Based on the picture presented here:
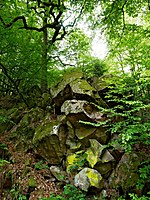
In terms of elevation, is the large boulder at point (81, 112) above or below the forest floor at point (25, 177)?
above

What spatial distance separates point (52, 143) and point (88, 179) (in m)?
1.24

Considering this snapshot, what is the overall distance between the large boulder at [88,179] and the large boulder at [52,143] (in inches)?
30.6

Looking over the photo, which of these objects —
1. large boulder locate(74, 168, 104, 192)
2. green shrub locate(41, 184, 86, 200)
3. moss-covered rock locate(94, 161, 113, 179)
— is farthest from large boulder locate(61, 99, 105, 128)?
green shrub locate(41, 184, 86, 200)

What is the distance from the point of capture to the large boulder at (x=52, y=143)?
468 cm

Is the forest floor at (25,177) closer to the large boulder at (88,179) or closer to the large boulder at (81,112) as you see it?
the large boulder at (88,179)

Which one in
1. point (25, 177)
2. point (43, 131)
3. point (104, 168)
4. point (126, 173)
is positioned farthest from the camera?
point (43, 131)

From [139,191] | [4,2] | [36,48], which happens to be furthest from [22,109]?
[139,191]

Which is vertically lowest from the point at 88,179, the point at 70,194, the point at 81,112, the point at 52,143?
the point at 70,194

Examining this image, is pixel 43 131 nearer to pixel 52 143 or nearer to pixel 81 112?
pixel 52 143

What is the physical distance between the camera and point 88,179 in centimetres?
387

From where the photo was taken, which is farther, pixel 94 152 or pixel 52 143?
pixel 52 143

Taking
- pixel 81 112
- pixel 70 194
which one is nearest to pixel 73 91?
pixel 81 112

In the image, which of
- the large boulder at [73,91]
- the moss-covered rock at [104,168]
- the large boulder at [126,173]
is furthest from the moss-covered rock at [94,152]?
the large boulder at [73,91]

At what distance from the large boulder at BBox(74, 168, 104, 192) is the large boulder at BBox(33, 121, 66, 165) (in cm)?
78
